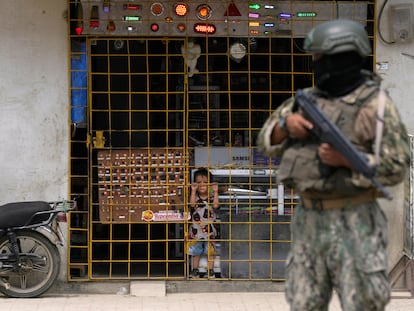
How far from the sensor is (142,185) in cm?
797

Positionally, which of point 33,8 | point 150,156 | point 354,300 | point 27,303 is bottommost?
point 27,303

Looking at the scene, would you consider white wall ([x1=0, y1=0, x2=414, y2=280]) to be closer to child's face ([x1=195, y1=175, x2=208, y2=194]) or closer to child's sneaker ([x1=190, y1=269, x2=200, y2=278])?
child's face ([x1=195, y1=175, x2=208, y2=194])

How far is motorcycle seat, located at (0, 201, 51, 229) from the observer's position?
24.3 feet

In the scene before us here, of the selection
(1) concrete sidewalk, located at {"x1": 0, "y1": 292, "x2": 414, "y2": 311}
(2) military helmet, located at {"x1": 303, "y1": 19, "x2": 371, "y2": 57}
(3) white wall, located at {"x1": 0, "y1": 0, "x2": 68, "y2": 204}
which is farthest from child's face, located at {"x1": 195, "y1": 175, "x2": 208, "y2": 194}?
(2) military helmet, located at {"x1": 303, "y1": 19, "x2": 371, "y2": 57}

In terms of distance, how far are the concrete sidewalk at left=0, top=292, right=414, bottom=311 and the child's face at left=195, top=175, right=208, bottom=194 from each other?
0.96 meters

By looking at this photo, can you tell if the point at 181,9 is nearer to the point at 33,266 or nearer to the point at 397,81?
the point at 397,81

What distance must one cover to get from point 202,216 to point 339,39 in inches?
162

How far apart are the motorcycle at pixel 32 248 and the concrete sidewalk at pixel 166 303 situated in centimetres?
16

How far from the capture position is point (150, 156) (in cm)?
794

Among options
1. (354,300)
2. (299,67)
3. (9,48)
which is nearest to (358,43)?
(354,300)

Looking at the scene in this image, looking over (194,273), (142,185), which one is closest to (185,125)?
(142,185)

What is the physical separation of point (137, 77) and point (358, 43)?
4.09m

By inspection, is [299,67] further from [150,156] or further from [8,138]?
[8,138]

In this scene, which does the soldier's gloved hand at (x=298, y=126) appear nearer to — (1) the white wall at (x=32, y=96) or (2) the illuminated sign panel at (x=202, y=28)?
(2) the illuminated sign panel at (x=202, y=28)
